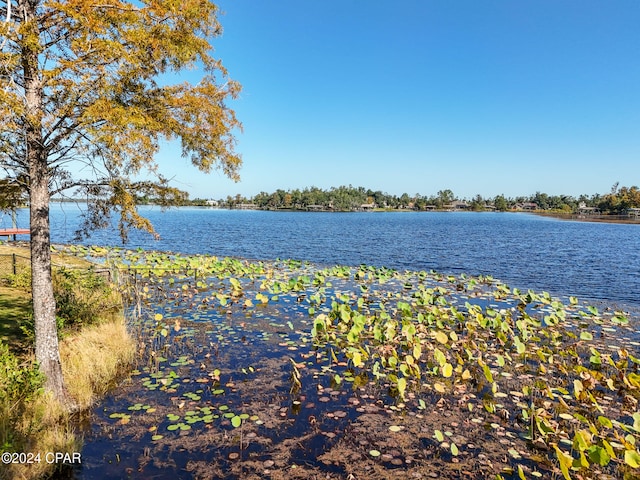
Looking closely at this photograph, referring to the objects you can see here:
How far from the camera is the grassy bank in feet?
19.3

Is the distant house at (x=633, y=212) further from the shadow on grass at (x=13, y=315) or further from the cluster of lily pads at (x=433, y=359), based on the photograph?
the shadow on grass at (x=13, y=315)

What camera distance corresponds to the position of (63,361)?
820cm

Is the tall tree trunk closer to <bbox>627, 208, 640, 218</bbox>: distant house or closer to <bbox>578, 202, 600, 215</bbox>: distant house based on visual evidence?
<bbox>627, 208, 640, 218</bbox>: distant house

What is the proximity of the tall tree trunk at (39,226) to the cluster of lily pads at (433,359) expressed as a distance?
152cm

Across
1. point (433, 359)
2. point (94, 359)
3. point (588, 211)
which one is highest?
point (588, 211)

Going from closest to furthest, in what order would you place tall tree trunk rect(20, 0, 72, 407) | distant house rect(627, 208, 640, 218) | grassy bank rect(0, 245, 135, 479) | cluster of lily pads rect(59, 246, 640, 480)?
grassy bank rect(0, 245, 135, 479) < tall tree trunk rect(20, 0, 72, 407) < cluster of lily pads rect(59, 246, 640, 480) < distant house rect(627, 208, 640, 218)

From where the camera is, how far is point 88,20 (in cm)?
568

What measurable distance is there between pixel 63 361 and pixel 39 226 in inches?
→ 132

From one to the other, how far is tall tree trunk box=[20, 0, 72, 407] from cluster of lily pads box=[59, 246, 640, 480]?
1516 millimetres

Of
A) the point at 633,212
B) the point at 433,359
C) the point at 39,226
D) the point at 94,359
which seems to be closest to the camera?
the point at 39,226

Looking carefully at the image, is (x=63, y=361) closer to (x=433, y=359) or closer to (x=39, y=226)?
(x=39, y=226)

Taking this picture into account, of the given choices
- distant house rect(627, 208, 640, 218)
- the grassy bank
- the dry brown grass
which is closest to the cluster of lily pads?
the dry brown grass

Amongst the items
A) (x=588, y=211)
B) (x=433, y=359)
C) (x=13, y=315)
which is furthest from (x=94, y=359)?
(x=588, y=211)

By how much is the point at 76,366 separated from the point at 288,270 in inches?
587
